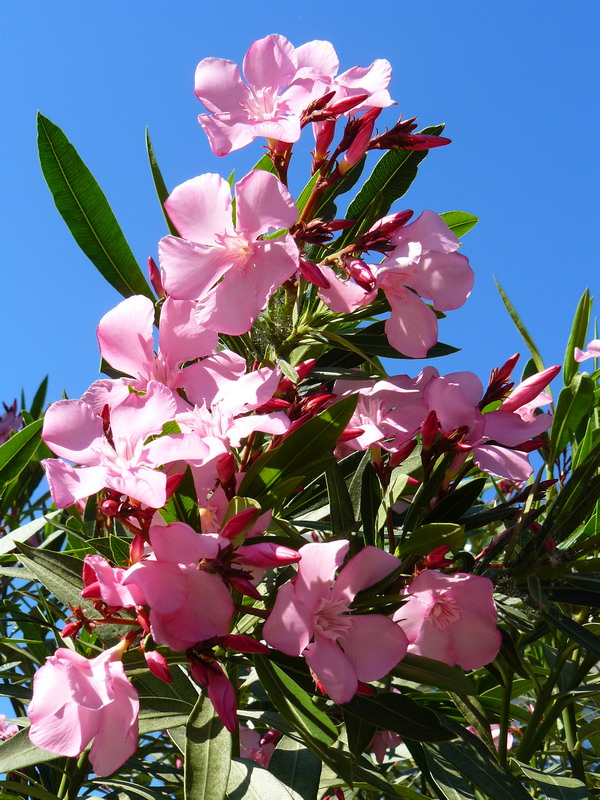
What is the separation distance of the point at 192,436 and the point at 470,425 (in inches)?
16.0

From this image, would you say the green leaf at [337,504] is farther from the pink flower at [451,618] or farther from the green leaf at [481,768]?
the green leaf at [481,768]

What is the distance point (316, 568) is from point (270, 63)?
0.79 meters

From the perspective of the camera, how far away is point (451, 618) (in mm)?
927

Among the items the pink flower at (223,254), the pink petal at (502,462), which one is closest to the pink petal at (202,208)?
the pink flower at (223,254)

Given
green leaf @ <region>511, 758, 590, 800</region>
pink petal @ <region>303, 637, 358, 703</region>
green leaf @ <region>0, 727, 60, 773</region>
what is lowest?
green leaf @ <region>511, 758, 590, 800</region>

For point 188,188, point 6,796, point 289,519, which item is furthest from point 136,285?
Result: point 6,796

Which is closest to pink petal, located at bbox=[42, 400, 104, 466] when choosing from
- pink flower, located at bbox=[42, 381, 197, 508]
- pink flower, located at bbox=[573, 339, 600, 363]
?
pink flower, located at bbox=[42, 381, 197, 508]

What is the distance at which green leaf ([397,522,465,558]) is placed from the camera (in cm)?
91

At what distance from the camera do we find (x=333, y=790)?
1441mm

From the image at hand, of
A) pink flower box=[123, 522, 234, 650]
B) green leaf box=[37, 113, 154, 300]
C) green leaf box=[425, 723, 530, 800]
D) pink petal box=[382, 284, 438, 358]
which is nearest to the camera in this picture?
pink flower box=[123, 522, 234, 650]

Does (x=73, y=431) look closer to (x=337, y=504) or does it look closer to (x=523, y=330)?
(x=337, y=504)

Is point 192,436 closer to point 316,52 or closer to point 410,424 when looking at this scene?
point 410,424

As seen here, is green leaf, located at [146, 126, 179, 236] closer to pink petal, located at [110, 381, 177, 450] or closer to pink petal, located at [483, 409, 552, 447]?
pink petal, located at [110, 381, 177, 450]

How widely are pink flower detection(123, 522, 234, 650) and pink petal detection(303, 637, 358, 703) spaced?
0.34ft
